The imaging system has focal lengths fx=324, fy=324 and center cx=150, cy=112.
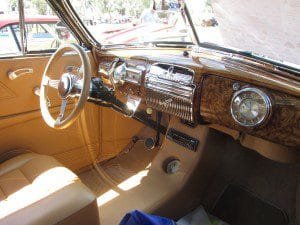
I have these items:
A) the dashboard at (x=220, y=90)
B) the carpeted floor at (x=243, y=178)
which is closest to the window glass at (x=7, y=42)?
the dashboard at (x=220, y=90)

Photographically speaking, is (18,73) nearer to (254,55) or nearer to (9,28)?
(9,28)

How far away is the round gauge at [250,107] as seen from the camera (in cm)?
134

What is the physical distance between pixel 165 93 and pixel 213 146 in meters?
0.52

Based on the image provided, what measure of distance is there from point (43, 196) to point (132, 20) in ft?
4.28

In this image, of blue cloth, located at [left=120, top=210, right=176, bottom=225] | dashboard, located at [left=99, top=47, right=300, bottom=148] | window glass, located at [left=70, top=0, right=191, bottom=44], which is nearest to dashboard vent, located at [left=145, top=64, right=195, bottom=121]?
dashboard, located at [left=99, top=47, right=300, bottom=148]

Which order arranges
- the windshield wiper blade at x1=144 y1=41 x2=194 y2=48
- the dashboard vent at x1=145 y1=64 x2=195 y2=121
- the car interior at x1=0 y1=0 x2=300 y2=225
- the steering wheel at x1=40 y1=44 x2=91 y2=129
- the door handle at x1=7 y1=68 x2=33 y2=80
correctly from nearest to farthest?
the car interior at x1=0 y1=0 x2=300 y2=225
the steering wheel at x1=40 y1=44 x2=91 y2=129
the dashboard vent at x1=145 y1=64 x2=195 y2=121
the door handle at x1=7 y1=68 x2=33 y2=80
the windshield wiper blade at x1=144 y1=41 x2=194 y2=48

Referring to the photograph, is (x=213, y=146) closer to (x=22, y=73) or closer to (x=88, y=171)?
(x=88, y=171)

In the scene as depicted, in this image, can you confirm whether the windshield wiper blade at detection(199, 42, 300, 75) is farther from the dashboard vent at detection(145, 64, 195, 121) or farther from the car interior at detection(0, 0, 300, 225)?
the dashboard vent at detection(145, 64, 195, 121)

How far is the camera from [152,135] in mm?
2695

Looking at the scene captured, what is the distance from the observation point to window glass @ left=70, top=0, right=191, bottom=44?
2025 mm

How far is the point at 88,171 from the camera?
2531 mm

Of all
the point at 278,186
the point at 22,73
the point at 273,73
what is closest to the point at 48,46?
the point at 22,73

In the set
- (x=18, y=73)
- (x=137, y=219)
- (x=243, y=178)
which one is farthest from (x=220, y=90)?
(x=18, y=73)

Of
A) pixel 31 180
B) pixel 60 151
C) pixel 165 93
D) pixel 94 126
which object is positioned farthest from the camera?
pixel 94 126
